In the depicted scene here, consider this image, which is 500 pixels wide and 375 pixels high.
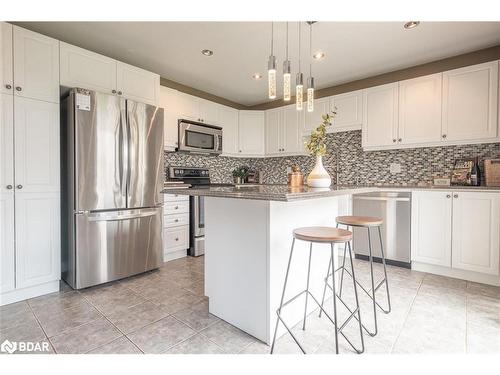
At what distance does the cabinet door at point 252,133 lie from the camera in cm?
465

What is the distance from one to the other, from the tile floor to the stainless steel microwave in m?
1.98

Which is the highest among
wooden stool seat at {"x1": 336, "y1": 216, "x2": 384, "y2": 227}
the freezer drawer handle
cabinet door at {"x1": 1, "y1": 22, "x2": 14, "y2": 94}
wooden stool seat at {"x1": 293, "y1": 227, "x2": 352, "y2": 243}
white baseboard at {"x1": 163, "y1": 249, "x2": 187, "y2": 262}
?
cabinet door at {"x1": 1, "y1": 22, "x2": 14, "y2": 94}

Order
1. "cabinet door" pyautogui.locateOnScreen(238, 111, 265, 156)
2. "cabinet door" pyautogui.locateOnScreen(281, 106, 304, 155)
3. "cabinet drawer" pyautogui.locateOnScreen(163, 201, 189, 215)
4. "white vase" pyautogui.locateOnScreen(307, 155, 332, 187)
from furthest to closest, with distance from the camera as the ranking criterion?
1. "cabinet door" pyautogui.locateOnScreen(238, 111, 265, 156)
2. "cabinet door" pyautogui.locateOnScreen(281, 106, 304, 155)
3. "cabinet drawer" pyautogui.locateOnScreen(163, 201, 189, 215)
4. "white vase" pyautogui.locateOnScreen(307, 155, 332, 187)

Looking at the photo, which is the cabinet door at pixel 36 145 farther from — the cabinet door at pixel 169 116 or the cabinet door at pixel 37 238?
the cabinet door at pixel 169 116

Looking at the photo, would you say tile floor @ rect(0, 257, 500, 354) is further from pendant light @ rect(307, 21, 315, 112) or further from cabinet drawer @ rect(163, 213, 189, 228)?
pendant light @ rect(307, 21, 315, 112)

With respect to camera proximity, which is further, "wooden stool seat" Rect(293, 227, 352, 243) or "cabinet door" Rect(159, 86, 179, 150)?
"cabinet door" Rect(159, 86, 179, 150)

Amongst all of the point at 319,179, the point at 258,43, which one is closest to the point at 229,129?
the point at 258,43

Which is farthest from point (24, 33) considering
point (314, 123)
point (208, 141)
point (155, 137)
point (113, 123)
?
point (314, 123)

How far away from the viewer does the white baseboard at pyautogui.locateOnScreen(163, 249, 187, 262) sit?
3.29 meters

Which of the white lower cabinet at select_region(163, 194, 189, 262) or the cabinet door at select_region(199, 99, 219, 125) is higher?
the cabinet door at select_region(199, 99, 219, 125)

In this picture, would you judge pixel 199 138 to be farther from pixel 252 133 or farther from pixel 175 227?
pixel 175 227

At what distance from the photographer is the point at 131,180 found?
2662 mm

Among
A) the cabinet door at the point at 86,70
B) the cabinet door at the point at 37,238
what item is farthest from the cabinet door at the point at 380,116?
the cabinet door at the point at 37,238

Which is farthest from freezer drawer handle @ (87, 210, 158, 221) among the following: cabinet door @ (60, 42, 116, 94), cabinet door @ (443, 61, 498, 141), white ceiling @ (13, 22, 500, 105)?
cabinet door @ (443, 61, 498, 141)
